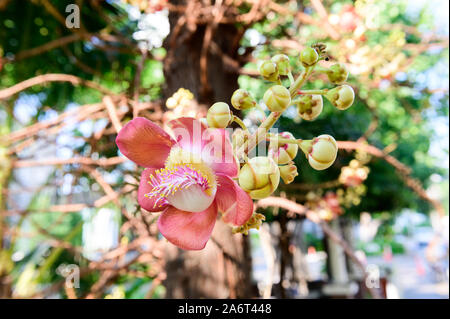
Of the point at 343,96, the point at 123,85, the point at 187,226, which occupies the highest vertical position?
the point at 123,85

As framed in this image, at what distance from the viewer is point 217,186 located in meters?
0.37

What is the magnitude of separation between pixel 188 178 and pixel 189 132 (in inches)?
1.9

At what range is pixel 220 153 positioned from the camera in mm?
345

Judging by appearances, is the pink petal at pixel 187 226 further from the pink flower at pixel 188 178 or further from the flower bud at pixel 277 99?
the flower bud at pixel 277 99

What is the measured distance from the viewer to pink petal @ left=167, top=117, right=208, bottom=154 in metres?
0.36

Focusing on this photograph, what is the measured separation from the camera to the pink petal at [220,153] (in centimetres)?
33

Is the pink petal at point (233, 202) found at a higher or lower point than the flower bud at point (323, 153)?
lower

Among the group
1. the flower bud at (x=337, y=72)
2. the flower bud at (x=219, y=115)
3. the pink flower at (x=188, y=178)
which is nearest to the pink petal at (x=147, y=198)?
the pink flower at (x=188, y=178)

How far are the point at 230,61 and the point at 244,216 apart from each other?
2.73 ft

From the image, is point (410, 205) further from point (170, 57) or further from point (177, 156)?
point (177, 156)

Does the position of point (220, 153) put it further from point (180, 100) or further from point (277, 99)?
point (180, 100)

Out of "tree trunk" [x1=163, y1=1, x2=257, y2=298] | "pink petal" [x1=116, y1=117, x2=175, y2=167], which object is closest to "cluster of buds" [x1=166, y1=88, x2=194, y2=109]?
"pink petal" [x1=116, y1=117, x2=175, y2=167]

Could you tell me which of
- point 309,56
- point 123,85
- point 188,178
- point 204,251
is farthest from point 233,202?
point 123,85
